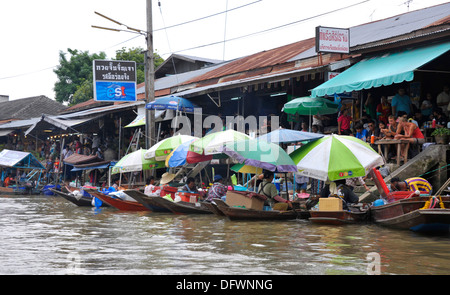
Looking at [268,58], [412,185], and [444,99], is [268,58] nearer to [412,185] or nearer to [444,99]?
[444,99]

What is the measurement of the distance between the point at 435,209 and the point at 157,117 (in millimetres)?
14458

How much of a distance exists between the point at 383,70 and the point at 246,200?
4797 millimetres

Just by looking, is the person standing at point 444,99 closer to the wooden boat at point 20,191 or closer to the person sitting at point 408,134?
the person sitting at point 408,134

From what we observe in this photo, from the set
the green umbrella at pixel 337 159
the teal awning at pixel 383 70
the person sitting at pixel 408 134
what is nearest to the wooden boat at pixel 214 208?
the green umbrella at pixel 337 159

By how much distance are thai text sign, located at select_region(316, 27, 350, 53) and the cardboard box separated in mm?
5329

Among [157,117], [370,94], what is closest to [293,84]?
[370,94]

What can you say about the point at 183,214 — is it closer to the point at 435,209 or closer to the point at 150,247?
the point at 150,247

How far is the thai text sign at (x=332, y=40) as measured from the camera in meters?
16.0

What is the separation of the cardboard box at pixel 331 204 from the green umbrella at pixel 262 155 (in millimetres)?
1166

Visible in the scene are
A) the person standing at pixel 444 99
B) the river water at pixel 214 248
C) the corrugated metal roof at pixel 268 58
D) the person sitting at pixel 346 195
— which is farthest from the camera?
the corrugated metal roof at pixel 268 58

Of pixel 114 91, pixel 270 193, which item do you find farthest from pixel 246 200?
pixel 114 91

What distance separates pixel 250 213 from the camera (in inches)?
523

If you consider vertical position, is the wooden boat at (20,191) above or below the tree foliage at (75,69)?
below

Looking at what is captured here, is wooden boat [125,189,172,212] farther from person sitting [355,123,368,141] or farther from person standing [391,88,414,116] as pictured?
person standing [391,88,414,116]
